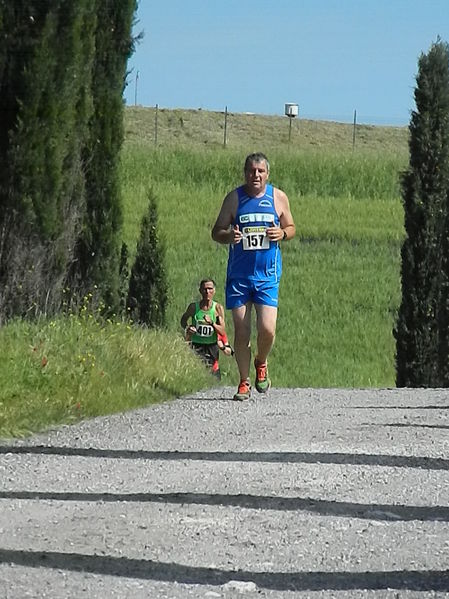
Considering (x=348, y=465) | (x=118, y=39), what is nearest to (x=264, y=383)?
(x=348, y=465)

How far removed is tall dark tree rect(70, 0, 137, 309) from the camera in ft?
59.6

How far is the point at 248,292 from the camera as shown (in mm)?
12953

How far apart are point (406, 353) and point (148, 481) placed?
703 inches

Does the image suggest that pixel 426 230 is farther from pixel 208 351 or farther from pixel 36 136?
pixel 36 136

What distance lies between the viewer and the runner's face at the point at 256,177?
12781 mm

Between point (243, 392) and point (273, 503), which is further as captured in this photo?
point (243, 392)

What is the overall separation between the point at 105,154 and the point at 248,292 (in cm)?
603

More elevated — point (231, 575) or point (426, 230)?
point (426, 230)

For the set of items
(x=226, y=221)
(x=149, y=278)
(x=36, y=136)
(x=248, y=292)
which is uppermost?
(x=36, y=136)

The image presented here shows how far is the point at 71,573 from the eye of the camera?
582 cm

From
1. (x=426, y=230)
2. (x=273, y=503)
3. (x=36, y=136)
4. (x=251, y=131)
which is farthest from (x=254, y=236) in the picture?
(x=251, y=131)

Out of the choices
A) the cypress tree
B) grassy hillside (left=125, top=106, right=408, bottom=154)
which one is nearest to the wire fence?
grassy hillside (left=125, top=106, right=408, bottom=154)

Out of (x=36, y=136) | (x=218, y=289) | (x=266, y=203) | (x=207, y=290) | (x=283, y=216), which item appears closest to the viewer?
(x=266, y=203)

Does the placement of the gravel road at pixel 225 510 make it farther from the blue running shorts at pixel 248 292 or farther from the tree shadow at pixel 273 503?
the blue running shorts at pixel 248 292
